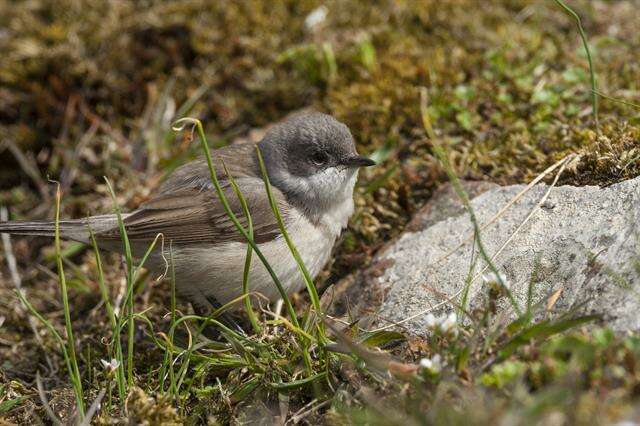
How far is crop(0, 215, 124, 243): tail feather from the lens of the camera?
4.25 m

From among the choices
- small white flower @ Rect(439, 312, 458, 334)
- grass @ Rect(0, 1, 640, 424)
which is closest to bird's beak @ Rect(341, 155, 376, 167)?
grass @ Rect(0, 1, 640, 424)

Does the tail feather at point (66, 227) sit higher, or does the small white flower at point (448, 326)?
the small white flower at point (448, 326)

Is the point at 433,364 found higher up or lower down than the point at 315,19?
lower down

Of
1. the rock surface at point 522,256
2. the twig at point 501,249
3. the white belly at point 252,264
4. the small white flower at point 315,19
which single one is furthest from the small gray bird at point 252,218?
the small white flower at point 315,19

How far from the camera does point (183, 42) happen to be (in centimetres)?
651

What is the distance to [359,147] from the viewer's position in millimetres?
5332

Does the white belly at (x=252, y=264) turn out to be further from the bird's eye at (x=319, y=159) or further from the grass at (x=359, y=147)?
the bird's eye at (x=319, y=159)

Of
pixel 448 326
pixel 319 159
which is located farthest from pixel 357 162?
pixel 448 326

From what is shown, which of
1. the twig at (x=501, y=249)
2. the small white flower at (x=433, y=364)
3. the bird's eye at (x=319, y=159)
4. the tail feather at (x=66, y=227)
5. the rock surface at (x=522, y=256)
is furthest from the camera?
the bird's eye at (x=319, y=159)

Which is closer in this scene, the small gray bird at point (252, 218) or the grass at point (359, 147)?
the grass at point (359, 147)

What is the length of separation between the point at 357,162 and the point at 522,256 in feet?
4.29

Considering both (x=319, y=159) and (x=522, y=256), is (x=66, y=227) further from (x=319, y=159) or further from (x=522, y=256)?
(x=522, y=256)

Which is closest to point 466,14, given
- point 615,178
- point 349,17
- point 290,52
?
point 349,17

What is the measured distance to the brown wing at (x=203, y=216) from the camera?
4262mm
